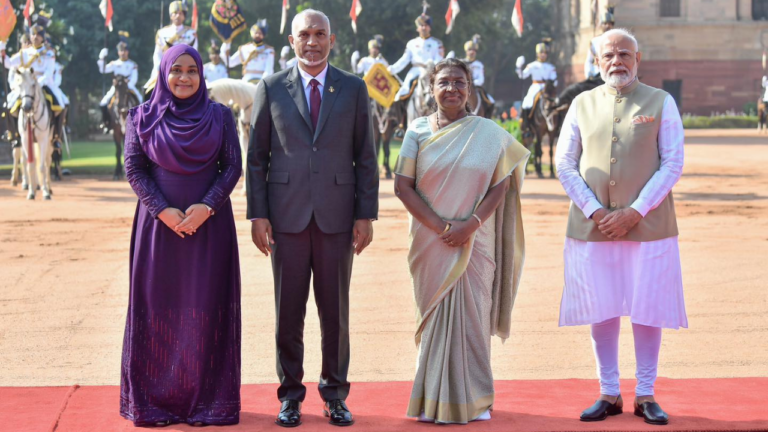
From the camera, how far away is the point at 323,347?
5.27m

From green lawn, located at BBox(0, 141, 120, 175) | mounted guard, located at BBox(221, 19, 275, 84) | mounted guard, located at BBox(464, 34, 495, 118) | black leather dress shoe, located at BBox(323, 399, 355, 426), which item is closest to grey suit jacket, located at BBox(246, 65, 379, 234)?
black leather dress shoe, located at BBox(323, 399, 355, 426)

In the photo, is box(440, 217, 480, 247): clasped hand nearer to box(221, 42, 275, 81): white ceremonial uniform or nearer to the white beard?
the white beard

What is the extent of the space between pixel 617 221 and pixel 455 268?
0.77 metres

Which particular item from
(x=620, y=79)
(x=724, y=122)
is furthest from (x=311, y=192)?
(x=724, y=122)

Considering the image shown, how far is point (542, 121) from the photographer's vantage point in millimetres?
20781

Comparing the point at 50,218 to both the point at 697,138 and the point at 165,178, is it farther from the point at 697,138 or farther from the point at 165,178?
the point at 697,138

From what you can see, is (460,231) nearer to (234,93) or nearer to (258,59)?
(234,93)

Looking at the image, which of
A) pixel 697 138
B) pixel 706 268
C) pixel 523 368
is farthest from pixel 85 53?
pixel 523 368

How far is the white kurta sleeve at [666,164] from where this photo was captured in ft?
17.0

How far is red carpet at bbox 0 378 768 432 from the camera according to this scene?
5.04 m

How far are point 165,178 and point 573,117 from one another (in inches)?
76.7

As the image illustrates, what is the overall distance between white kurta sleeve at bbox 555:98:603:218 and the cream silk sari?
9.3 inches

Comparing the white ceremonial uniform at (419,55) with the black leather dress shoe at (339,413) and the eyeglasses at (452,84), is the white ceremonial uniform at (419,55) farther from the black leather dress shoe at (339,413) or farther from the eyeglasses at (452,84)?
the black leather dress shoe at (339,413)

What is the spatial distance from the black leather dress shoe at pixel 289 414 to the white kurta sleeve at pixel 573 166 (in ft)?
5.24
